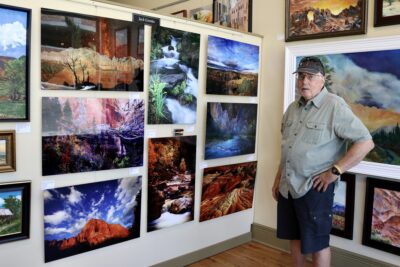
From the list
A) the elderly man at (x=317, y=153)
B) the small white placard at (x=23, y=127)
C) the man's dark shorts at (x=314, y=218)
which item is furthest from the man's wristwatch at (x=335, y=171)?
the small white placard at (x=23, y=127)

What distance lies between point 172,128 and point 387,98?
5.04 feet

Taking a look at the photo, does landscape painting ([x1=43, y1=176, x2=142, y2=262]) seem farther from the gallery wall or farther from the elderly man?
the elderly man

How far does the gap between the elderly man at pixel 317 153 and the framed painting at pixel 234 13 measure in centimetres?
135

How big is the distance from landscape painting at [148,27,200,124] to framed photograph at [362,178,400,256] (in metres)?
1.42

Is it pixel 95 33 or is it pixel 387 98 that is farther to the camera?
pixel 387 98

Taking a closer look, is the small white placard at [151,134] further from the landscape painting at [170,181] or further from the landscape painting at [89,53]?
the landscape painting at [89,53]

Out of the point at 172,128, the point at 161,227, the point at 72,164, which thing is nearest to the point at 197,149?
the point at 172,128

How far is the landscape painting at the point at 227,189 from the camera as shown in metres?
2.96

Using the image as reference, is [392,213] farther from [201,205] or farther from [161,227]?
[161,227]

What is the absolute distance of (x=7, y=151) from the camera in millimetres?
1920

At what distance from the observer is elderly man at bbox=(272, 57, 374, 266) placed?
204 cm

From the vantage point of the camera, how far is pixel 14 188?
6.40 ft

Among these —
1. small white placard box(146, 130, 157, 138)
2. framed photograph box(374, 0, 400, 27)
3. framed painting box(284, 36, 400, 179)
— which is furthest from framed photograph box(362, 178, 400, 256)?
small white placard box(146, 130, 157, 138)

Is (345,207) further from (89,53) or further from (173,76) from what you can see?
(89,53)
